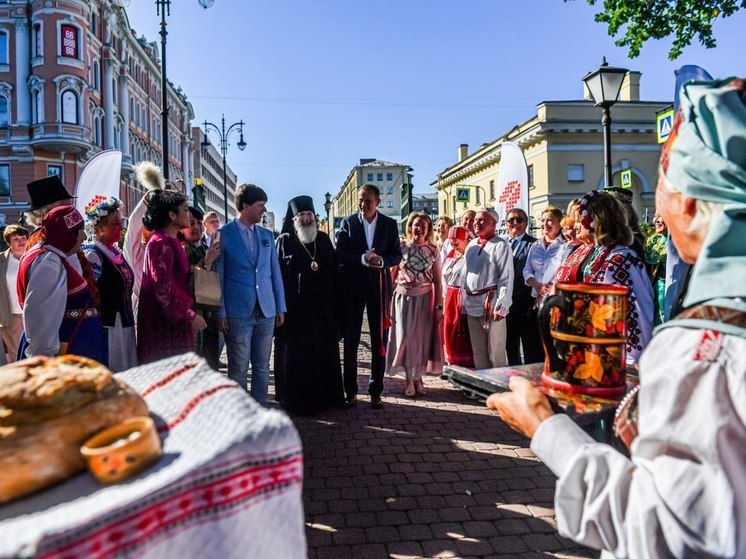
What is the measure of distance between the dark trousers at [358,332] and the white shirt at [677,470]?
5.00 m

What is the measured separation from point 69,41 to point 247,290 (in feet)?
149

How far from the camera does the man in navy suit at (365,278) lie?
6.16 metres

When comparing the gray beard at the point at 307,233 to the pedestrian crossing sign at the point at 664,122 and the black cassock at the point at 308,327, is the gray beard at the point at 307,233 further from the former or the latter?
the pedestrian crossing sign at the point at 664,122

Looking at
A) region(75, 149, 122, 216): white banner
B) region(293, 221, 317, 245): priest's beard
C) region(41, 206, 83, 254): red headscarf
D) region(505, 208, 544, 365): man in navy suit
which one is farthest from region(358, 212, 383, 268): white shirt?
region(75, 149, 122, 216): white banner

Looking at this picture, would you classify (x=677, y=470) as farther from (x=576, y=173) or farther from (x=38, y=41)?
(x=38, y=41)

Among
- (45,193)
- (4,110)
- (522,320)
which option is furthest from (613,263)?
(4,110)

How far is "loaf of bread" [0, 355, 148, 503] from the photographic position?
0.92m

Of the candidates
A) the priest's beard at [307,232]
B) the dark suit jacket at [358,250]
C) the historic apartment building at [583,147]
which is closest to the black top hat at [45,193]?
the priest's beard at [307,232]

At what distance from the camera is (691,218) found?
118 cm

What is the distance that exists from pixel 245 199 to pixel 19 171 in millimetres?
44674

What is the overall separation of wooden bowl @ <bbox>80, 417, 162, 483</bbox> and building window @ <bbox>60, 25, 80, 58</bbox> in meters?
48.6

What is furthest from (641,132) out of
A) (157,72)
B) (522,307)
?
(157,72)

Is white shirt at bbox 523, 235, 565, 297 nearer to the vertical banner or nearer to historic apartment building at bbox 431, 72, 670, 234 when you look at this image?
the vertical banner

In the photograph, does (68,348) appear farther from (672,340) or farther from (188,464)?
(672,340)
